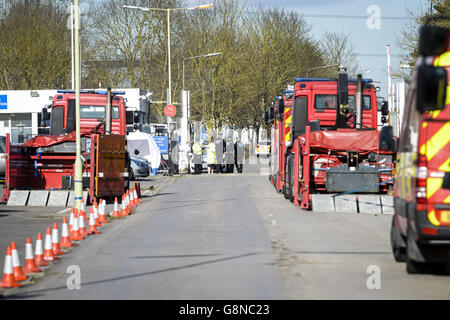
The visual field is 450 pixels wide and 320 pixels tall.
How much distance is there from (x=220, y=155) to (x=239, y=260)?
32.9 meters

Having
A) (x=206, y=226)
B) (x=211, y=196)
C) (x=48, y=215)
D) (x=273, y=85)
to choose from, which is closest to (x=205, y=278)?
(x=206, y=226)

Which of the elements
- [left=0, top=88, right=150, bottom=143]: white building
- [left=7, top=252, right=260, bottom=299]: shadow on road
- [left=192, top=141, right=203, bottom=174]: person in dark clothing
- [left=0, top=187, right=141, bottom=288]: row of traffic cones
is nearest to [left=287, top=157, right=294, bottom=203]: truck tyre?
[left=0, top=187, right=141, bottom=288]: row of traffic cones

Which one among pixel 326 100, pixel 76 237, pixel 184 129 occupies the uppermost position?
pixel 326 100

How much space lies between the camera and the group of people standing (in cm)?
4416

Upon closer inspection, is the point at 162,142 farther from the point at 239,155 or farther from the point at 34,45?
the point at 34,45

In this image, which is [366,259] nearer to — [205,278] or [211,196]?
[205,278]

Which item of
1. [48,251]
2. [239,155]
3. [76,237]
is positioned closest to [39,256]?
[48,251]

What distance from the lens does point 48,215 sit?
66.0 feet

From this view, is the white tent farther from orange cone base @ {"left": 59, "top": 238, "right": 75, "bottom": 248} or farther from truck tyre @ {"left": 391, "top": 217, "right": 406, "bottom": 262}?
truck tyre @ {"left": 391, "top": 217, "right": 406, "bottom": 262}

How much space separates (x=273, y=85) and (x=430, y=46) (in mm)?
58660

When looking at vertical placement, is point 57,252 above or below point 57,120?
below

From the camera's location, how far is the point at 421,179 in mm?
9547

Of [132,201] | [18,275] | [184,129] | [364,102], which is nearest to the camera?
[18,275]

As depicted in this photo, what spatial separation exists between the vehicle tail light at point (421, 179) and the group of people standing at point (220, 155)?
33804 millimetres
